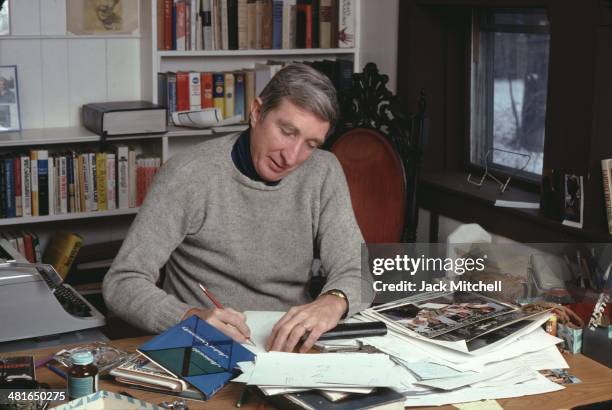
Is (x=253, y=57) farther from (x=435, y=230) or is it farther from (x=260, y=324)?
(x=260, y=324)

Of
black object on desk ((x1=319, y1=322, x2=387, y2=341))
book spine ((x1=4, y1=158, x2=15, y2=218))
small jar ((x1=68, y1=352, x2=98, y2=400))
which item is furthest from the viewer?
book spine ((x1=4, y1=158, x2=15, y2=218))

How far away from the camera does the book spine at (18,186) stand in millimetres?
3436

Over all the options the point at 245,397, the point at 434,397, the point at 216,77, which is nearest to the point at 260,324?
the point at 245,397

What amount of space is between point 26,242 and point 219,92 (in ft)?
3.46

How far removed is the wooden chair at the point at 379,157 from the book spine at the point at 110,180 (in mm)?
994

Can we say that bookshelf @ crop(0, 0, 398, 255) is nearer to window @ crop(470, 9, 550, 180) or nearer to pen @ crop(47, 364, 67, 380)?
window @ crop(470, 9, 550, 180)

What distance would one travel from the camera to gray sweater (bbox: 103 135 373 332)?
2.15 meters

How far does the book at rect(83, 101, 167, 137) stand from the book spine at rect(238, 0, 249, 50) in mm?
502

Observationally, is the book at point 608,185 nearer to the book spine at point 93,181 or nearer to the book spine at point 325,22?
the book spine at point 325,22

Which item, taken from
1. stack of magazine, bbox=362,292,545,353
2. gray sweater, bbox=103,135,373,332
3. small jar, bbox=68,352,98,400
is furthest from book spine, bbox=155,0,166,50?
small jar, bbox=68,352,98,400

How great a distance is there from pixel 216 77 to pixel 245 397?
239cm

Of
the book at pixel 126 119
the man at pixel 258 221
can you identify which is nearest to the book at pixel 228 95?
the book at pixel 126 119

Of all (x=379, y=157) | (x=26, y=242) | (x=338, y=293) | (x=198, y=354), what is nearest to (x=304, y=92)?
(x=338, y=293)

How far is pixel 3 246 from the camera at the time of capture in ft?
7.70
